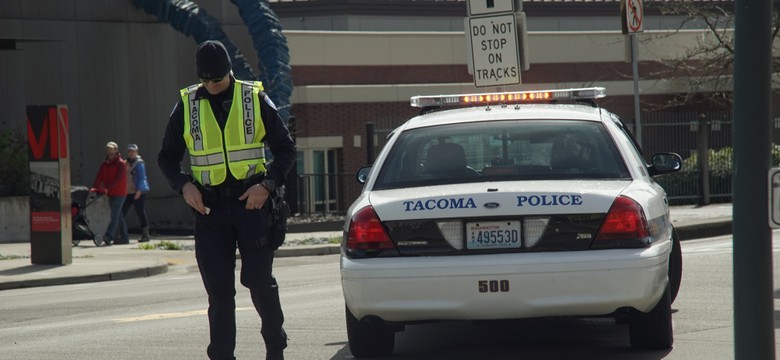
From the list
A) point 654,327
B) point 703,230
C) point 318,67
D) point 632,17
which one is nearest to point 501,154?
point 654,327

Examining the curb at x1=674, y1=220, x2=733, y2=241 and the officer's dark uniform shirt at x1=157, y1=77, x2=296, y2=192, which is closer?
the officer's dark uniform shirt at x1=157, y1=77, x2=296, y2=192

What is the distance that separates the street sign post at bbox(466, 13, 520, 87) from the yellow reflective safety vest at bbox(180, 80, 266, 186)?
32.1ft

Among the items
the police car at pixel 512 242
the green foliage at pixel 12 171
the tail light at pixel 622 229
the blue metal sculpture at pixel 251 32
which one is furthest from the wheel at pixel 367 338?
the blue metal sculpture at pixel 251 32

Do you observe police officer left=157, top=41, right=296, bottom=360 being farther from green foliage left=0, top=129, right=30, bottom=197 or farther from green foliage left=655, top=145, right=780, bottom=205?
green foliage left=655, top=145, right=780, bottom=205

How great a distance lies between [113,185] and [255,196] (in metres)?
15.3

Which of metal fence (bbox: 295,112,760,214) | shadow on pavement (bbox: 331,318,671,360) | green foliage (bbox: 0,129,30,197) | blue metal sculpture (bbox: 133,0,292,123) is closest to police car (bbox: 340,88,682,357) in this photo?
shadow on pavement (bbox: 331,318,671,360)

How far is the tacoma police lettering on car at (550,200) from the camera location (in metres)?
7.43

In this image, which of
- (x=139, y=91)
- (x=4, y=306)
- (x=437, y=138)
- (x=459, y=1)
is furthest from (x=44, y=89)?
(x=459, y=1)

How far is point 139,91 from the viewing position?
26.2 meters

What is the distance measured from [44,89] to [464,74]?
14120 mm

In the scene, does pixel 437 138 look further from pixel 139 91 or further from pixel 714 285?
pixel 139 91

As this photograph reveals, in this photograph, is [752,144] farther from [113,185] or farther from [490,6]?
[113,185]

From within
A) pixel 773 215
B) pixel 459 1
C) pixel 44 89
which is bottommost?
pixel 773 215

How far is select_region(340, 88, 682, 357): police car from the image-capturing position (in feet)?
23.9
